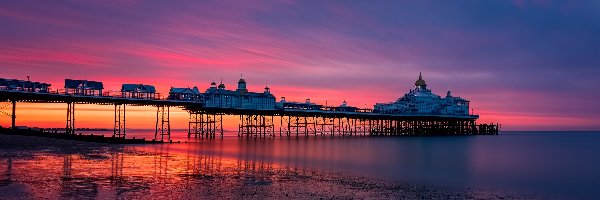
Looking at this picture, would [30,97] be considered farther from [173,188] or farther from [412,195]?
[412,195]

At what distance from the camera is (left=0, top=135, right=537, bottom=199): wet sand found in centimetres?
2058

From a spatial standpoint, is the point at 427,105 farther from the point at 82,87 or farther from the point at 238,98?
the point at 82,87

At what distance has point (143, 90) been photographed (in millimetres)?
70938

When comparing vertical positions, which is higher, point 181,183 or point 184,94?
point 184,94

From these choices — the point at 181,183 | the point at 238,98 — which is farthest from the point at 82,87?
the point at 181,183

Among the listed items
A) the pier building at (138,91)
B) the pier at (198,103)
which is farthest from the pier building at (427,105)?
the pier building at (138,91)

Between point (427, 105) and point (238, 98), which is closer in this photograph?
point (238, 98)

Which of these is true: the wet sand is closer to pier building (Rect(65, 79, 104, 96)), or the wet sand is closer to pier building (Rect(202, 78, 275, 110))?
pier building (Rect(65, 79, 104, 96))

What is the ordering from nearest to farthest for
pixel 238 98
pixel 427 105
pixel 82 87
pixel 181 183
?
pixel 181 183
pixel 82 87
pixel 238 98
pixel 427 105

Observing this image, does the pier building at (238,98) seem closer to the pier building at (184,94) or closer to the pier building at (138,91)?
the pier building at (184,94)

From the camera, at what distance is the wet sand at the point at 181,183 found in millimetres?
20578

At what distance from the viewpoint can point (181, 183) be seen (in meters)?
24.0

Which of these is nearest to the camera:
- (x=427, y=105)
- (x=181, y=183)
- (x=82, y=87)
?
(x=181, y=183)

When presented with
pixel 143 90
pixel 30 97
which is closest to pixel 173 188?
pixel 30 97
